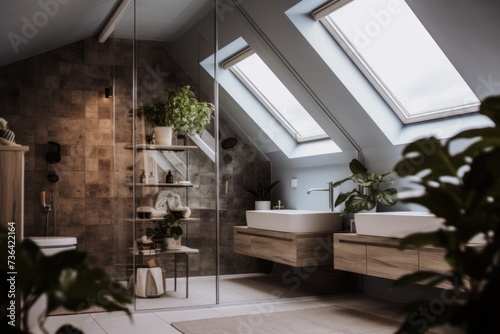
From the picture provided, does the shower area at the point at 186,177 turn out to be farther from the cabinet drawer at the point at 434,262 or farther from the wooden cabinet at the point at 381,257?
the cabinet drawer at the point at 434,262

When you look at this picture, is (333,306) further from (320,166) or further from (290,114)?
(290,114)

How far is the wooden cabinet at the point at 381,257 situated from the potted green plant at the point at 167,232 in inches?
52.8

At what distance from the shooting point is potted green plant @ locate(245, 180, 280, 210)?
5117mm

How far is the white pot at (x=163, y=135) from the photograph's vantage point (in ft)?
15.7

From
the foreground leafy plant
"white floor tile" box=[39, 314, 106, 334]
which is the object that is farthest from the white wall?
the foreground leafy plant

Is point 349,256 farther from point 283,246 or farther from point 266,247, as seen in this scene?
point 266,247

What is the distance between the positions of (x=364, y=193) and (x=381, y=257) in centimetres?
89

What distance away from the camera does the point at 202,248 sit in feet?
16.0

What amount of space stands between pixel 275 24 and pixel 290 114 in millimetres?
870

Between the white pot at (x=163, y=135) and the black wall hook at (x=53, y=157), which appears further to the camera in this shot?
the black wall hook at (x=53, y=157)

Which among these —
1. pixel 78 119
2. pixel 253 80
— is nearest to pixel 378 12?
pixel 253 80

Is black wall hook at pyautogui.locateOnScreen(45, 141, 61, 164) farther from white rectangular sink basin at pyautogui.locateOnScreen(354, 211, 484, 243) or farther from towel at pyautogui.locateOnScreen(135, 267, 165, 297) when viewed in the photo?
white rectangular sink basin at pyautogui.locateOnScreen(354, 211, 484, 243)

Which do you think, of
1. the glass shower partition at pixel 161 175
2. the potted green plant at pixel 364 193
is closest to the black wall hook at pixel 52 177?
the glass shower partition at pixel 161 175

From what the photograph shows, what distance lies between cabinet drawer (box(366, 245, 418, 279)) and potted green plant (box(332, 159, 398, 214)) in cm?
43
